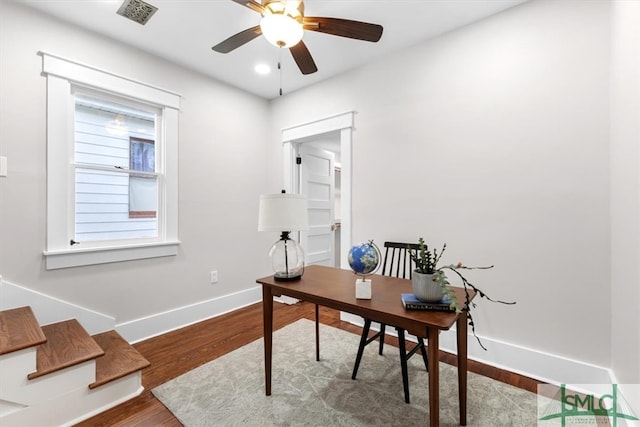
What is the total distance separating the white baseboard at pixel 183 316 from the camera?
8.00 feet

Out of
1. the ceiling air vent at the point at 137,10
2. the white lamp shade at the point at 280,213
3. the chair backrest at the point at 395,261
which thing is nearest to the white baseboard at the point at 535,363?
the chair backrest at the point at 395,261

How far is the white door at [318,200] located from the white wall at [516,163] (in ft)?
4.00

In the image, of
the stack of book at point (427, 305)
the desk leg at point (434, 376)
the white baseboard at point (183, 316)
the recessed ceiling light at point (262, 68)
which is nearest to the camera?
the desk leg at point (434, 376)

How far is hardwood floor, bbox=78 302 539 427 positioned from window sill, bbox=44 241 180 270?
A: 77 centimetres

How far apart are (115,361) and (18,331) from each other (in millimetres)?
551

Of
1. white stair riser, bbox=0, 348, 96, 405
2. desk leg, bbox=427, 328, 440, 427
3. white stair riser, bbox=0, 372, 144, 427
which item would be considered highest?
desk leg, bbox=427, 328, 440, 427

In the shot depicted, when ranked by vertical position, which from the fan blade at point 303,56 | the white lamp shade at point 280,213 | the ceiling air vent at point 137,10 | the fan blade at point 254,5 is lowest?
the white lamp shade at point 280,213

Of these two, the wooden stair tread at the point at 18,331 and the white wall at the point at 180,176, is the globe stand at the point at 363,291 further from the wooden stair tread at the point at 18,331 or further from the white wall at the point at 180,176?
the white wall at the point at 180,176

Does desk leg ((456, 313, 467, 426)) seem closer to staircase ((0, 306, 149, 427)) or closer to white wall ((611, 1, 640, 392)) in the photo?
white wall ((611, 1, 640, 392))

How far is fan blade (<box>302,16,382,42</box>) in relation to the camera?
5.00 ft

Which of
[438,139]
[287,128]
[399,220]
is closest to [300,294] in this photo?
[399,220]

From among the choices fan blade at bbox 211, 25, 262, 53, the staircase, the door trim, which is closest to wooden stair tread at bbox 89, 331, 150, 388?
the staircase

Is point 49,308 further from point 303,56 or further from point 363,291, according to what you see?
point 303,56

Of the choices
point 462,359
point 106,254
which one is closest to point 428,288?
point 462,359
